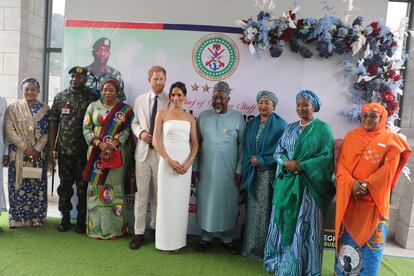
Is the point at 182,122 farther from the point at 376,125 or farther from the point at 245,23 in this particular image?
the point at 376,125

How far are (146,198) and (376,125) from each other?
2268 mm

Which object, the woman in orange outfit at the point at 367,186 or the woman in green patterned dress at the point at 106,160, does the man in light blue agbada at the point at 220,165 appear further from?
the woman in orange outfit at the point at 367,186

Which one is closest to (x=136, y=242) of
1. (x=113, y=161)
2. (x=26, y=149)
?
(x=113, y=161)

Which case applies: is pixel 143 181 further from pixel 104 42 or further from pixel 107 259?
pixel 104 42

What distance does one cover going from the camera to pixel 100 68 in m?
4.02

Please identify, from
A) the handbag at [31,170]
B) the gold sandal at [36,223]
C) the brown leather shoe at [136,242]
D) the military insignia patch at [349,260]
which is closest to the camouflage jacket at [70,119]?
the handbag at [31,170]

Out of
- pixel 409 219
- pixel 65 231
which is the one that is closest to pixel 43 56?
pixel 65 231

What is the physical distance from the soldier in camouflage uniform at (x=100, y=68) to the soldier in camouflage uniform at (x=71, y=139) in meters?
0.21

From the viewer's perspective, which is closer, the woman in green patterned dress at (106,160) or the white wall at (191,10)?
the woman in green patterned dress at (106,160)

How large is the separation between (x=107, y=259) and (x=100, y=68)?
2173 mm

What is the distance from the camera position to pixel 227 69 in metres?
3.83


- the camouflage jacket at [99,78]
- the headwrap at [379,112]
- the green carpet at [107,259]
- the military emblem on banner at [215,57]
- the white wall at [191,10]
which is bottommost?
the green carpet at [107,259]

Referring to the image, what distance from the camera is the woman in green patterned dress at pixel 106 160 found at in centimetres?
350

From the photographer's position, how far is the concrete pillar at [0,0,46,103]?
14.9 ft
